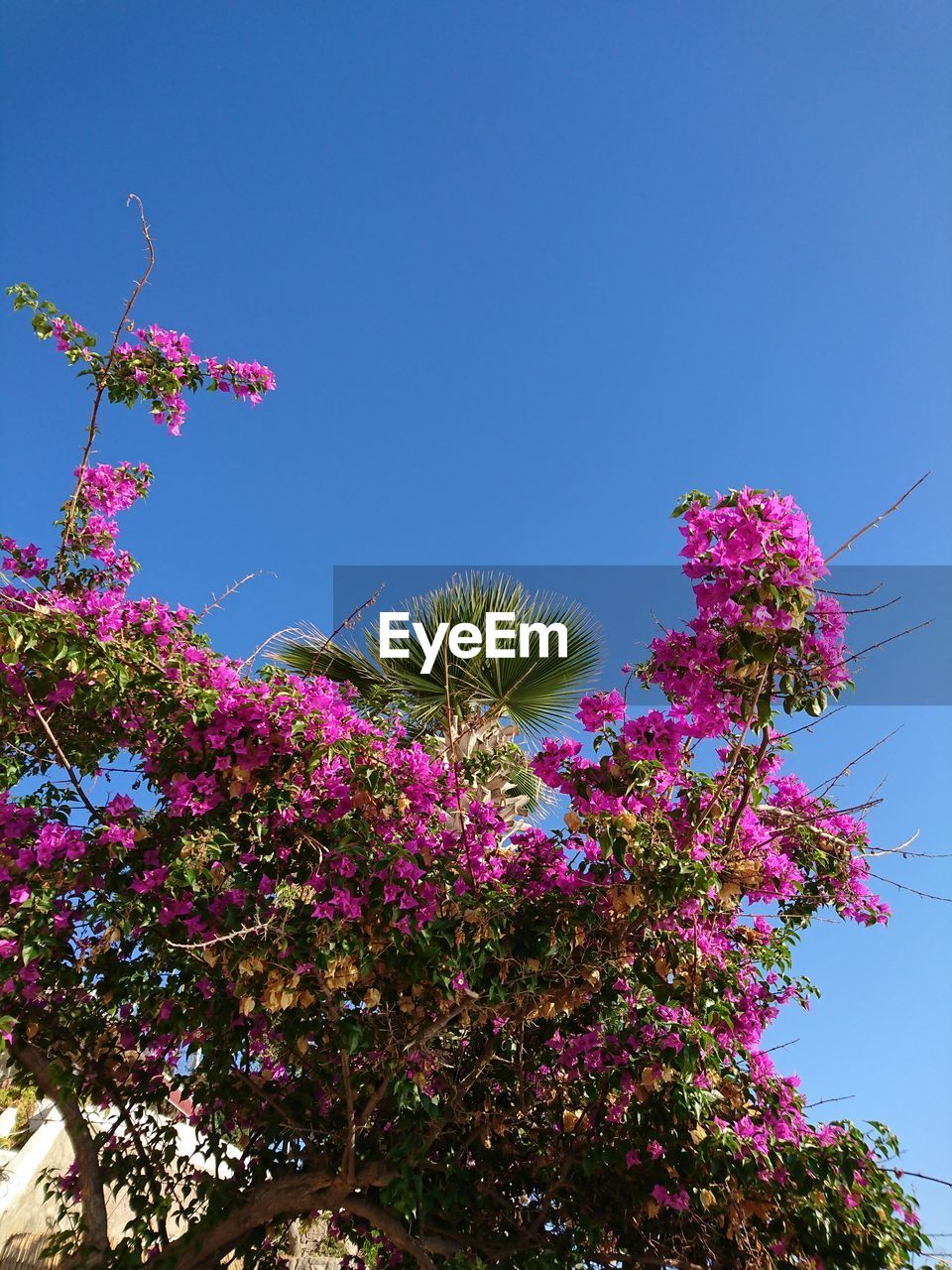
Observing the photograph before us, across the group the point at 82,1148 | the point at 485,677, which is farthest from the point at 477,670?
the point at 82,1148

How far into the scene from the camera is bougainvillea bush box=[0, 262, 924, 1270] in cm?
289

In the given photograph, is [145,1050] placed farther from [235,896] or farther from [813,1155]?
[813,1155]

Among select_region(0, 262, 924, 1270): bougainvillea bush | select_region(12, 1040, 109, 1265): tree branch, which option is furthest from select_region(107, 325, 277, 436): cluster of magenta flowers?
select_region(12, 1040, 109, 1265): tree branch

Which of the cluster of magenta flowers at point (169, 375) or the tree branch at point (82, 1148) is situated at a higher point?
the cluster of magenta flowers at point (169, 375)

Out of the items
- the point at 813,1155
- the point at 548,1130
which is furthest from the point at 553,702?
the point at 813,1155

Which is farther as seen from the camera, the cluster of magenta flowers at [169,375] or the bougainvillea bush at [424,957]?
the cluster of magenta flowers at [169,375]

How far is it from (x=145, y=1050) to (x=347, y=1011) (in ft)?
4.37

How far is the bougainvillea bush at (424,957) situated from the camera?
114 inches

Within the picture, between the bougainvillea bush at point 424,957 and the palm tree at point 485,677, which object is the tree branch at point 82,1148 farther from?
the palm tree at point 485,677

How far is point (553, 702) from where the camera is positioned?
718 cm

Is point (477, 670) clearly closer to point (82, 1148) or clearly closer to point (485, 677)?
point (485, 677)

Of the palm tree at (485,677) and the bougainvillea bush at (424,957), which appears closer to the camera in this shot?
the bougainvillea bush at (424,957)

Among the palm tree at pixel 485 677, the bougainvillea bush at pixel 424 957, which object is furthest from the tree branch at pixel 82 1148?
the palm tree at pixel 485 677

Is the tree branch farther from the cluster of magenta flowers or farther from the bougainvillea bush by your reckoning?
the cluster of magenta flowers
